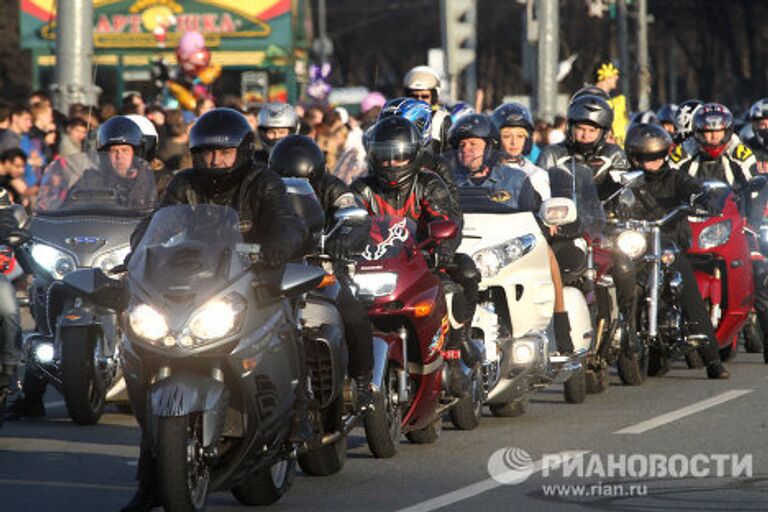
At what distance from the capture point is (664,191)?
17734 millimetres

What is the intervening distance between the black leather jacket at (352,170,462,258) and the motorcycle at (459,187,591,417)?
62cm

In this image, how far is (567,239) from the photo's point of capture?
15500 mm

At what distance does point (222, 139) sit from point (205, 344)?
4.17 feet

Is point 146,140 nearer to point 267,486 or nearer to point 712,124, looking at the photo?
point 712,124

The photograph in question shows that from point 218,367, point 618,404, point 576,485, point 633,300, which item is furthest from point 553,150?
point 218,367

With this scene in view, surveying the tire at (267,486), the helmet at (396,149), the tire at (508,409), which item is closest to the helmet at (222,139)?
the tire at (267,486)

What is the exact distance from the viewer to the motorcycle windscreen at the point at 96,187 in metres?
15.0

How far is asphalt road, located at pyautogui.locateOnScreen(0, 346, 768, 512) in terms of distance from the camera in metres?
10.7

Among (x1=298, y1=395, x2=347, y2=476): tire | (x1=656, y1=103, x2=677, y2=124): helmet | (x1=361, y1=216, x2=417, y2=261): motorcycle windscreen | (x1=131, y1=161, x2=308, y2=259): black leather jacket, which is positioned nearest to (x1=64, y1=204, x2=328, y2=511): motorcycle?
(x1=131, y1=161, x2=308, y2=259): black leather jacket

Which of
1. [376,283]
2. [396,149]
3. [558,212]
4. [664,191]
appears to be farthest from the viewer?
[664,191]

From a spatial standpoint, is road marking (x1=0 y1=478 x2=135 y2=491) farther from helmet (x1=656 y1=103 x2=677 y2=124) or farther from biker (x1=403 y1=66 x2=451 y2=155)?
helmet (x1=656 y1=103 x2=677 y2=124)

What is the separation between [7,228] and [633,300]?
5038 millimetres

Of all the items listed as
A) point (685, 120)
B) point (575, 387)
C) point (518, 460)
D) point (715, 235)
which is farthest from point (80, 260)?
point (685, 120)

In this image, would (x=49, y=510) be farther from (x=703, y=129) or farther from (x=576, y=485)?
(x=703, y=129)
